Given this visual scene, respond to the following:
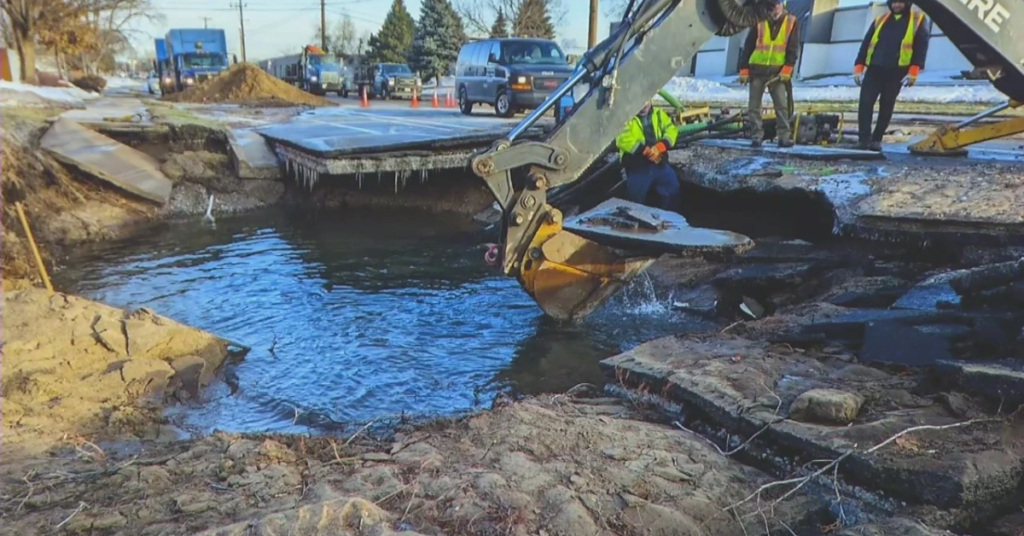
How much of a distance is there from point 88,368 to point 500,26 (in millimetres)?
44998

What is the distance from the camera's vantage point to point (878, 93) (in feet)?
27.4

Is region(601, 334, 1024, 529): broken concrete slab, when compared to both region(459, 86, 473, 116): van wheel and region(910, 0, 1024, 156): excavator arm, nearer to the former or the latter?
region(910, 0, 1024, 156): excavator arm

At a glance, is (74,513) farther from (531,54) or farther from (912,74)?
(531,54)

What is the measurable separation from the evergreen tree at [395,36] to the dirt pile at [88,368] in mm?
45333

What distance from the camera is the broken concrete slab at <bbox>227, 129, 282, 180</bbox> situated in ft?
42.3

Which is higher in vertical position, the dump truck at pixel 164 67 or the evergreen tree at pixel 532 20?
the evergreen tree at pixel 532 20

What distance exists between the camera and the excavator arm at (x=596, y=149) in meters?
5.17

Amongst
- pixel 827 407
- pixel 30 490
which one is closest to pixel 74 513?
pixel 30 490

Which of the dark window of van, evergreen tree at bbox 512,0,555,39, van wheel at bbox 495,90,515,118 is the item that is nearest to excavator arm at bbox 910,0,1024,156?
van wheel at bbox 495,90,515,118

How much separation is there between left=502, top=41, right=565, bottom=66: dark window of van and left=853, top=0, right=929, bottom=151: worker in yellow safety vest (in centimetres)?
979

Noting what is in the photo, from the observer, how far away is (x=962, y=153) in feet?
26.8

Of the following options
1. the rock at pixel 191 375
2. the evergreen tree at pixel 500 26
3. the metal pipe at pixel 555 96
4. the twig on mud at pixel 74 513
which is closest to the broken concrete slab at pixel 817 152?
the metal pipe at pixel 555 96

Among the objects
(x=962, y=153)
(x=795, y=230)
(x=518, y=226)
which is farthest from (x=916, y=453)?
(x=962, y=153)

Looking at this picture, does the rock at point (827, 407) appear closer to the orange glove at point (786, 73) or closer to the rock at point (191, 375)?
the rock at point (191, 375)
